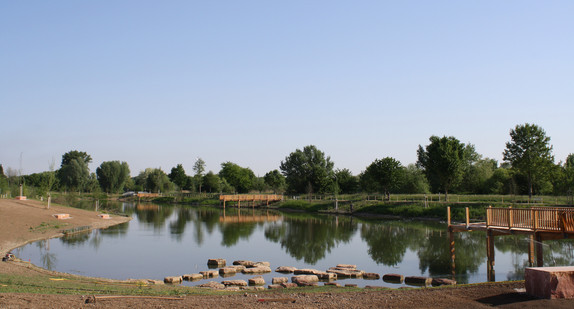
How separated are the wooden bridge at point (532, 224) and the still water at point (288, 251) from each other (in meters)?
1.64

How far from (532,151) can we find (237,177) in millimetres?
76843

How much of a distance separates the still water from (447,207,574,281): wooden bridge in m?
1.64

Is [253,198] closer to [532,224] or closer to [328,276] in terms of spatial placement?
[328,276]

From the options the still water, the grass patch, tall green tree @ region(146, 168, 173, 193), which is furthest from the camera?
tall green tree @ region(146, 168, 173, 193)

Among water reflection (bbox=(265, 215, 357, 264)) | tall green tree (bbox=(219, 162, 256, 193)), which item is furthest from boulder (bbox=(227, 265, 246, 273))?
tall green tree (bbox=(219, 162, 256, 193))

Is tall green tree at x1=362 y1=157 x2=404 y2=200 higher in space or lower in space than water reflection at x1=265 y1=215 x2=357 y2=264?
higher

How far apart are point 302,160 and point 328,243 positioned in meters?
75.9

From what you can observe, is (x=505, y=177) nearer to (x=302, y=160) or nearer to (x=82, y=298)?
(x=302, y=160)

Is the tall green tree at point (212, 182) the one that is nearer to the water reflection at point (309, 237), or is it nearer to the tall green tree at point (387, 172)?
the tall green tree at point (387, 172)

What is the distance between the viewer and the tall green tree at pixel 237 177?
118 m

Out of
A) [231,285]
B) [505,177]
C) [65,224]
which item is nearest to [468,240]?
[231,285]

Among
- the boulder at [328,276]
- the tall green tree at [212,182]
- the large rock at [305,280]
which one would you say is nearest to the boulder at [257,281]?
the large rock at [305,280]

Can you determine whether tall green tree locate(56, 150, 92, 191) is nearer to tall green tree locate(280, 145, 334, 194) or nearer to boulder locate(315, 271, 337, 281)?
tall green tree locate(280, 145, 334, 194)

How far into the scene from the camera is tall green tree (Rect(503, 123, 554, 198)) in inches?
2148
